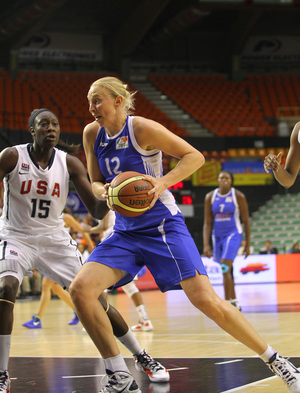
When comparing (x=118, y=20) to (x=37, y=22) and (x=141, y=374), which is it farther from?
(x=141, y=374)

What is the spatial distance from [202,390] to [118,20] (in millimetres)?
24545

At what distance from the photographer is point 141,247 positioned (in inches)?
154

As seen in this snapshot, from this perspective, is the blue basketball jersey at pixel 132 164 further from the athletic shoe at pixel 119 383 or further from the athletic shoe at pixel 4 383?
the athletic shoe at pixel 4 383

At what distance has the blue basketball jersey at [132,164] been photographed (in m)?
3.92

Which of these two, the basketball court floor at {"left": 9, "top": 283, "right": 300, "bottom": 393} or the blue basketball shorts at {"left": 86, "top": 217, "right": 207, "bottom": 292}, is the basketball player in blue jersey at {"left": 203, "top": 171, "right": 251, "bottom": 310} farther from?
the blue basketball shorts at {"left": 86, "top": 217, "right": 207, "bottom": 292}

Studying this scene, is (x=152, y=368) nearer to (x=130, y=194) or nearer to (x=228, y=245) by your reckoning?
(x=130, y=194)

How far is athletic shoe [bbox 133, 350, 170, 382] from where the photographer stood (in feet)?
14.2

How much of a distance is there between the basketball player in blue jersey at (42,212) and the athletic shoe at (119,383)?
0.54 metres

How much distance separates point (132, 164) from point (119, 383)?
4.45 ft

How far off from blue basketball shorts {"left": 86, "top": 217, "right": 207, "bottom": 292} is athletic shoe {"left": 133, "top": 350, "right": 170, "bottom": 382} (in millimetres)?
789

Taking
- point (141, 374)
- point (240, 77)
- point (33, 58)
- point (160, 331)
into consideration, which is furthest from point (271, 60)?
point (141, 374)

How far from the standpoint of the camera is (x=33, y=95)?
2292 cm

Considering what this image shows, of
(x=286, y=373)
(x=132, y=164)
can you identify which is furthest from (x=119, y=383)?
(x=132, y=164)

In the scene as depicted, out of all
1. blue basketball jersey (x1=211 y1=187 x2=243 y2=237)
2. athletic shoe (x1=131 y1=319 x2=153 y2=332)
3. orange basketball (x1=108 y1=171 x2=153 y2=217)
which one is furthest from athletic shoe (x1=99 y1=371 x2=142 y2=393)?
blue basketball jersey (x1=211 y1=187 x2=243 y2=237)
